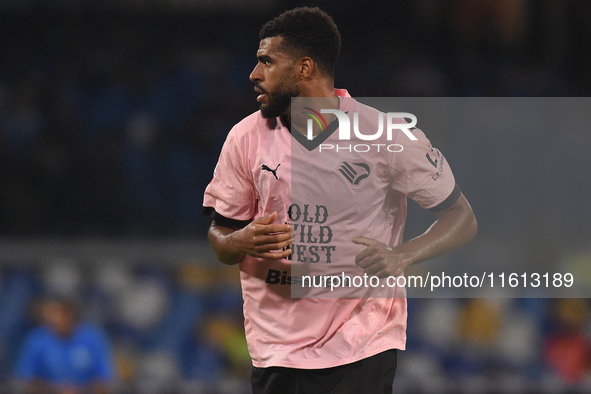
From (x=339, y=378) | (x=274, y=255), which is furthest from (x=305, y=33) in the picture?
(x=339, y=378)

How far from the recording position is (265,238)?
9.13ft

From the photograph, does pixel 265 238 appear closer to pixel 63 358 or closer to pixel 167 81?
pixel 63 358

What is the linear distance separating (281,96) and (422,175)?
1.98 feet

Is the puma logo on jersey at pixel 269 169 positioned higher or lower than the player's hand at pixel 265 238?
higher

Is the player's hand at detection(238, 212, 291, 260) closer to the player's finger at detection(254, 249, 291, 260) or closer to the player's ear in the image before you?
the player's finger at detection(254, 249, 291, 260)

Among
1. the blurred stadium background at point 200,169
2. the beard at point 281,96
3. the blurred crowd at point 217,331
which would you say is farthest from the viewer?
the blurred crowd at point 217,331

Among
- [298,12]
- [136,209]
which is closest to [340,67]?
[136,209]

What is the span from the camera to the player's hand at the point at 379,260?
2.80 meters

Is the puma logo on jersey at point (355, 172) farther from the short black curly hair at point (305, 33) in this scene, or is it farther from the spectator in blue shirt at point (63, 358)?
the spectator in blue shirt at point (63, 358)

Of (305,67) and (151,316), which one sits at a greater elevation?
(305,67)

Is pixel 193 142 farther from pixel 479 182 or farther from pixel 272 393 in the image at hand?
pixel 272 393

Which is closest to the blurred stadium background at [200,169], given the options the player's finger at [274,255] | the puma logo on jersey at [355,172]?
the puma logo on jersey at [355,172]

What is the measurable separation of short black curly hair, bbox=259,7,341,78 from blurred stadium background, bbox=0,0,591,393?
2.73 feet

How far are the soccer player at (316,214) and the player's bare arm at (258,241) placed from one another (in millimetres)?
11
